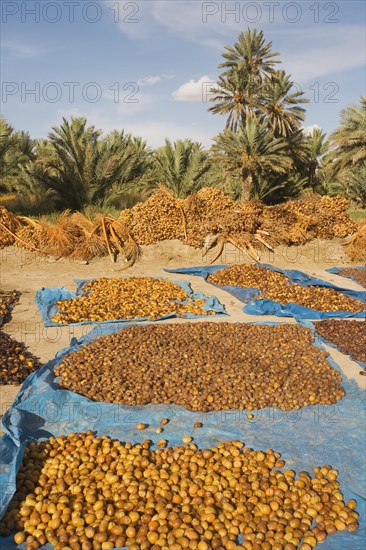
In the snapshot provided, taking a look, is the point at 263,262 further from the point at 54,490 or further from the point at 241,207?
the point at 54,490

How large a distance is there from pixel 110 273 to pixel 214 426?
22.0ft

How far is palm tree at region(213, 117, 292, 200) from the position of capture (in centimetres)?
1680

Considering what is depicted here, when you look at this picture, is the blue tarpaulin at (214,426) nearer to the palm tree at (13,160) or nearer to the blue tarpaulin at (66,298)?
the blue tarpaulin at (66,298)

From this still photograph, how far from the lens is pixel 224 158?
1748 cm

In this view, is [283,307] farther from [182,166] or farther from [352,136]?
[352,136]

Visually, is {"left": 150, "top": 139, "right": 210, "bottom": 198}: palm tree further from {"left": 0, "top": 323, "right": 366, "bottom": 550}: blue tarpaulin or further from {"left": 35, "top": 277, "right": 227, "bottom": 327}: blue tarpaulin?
{"left": 0, "top": 323, "right": 366, "bottom": 550}: blue tarpaulin

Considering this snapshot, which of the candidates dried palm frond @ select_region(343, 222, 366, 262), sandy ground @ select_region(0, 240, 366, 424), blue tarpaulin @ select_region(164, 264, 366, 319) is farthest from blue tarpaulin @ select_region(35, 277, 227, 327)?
dried palm frond @ select_region(343, 222, 366, 262)

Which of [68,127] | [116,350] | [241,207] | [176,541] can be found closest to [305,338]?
[116,350]

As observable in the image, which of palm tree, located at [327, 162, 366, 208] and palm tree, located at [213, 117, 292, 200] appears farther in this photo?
palm tree, located at [327, 162, 366, 208]

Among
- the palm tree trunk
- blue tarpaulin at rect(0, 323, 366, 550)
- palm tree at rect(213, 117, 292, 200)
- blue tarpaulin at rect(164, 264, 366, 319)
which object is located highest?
palm tree at rect(213, 117, 292, 200)

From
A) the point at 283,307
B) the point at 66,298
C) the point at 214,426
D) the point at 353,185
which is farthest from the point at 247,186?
the point at 214,426

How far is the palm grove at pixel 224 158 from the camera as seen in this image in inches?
535

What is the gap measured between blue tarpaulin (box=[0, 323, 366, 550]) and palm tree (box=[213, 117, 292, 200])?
1415cm

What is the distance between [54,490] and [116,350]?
7.15 ft
